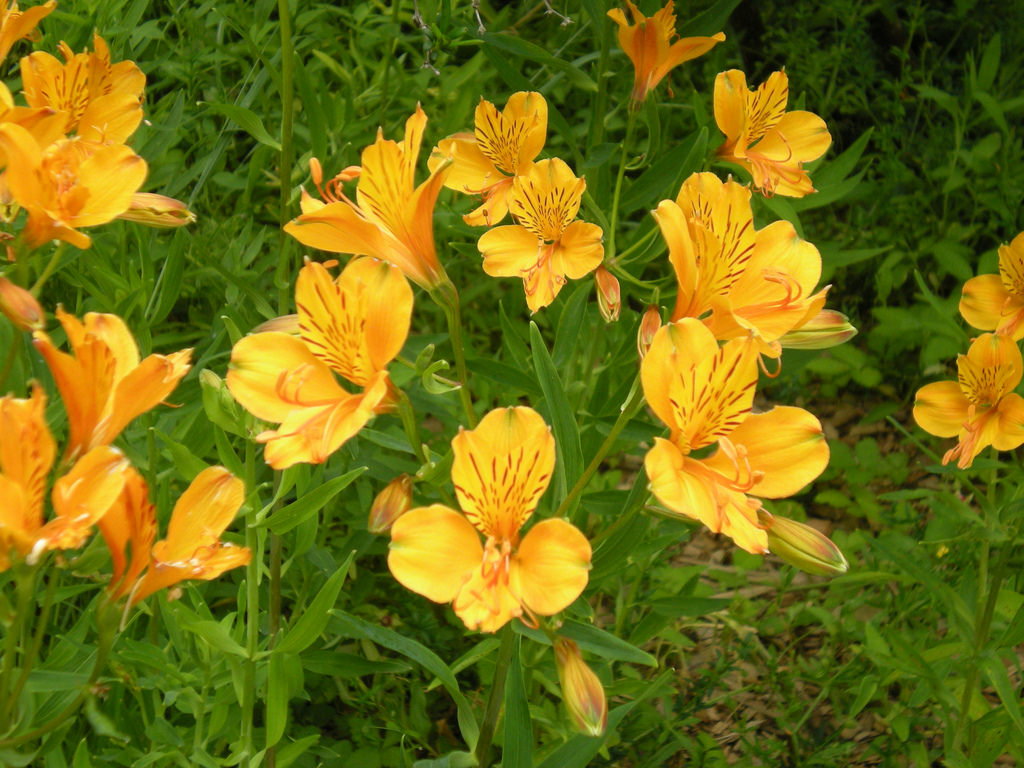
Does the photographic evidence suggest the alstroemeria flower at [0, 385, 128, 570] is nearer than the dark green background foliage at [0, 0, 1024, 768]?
Yes

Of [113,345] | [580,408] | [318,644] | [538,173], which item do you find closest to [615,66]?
[580,408]

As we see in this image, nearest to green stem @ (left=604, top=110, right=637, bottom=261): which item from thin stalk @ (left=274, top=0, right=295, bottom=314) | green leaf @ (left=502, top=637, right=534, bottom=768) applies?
thin stalk @ (left=274, top=0, right=295, bottom=314)

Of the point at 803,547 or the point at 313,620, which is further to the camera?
the point at 313,620

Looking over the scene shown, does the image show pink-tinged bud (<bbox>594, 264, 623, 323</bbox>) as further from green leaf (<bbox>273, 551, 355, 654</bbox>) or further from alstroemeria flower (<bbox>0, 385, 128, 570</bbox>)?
alstroemeria flower (<bbox>0, 385, 128, 570</bbox>)

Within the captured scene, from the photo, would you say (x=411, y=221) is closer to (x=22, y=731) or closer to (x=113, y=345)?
(x=113, y=345)

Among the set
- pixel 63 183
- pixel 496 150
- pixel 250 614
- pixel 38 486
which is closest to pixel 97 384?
pixel 38 486

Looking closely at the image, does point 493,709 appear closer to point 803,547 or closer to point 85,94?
point 803,547

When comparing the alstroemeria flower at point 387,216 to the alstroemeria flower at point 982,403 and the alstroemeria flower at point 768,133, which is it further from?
the alstroemeria flower at point 982,403
